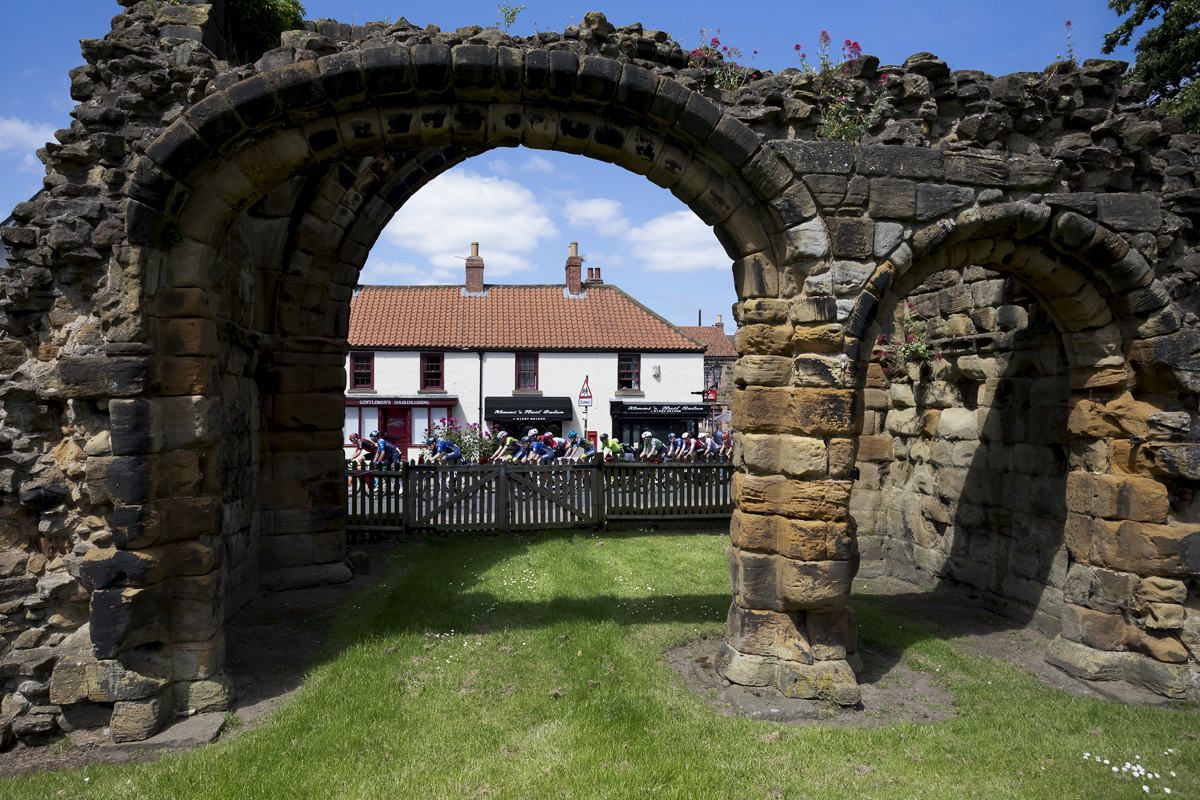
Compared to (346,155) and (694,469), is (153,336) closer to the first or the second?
(346,155)

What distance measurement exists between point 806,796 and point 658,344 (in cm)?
2258

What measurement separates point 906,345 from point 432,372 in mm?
19624

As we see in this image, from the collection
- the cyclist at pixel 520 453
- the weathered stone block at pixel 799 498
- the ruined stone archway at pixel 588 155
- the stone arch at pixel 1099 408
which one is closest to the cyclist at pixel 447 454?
the cyclist at pixel 520 453

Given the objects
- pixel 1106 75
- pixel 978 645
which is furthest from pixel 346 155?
pixel 978 645

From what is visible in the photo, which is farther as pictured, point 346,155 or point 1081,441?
point 1081,441

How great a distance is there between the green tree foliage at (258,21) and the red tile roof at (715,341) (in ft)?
109

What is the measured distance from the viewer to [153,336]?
4.77 m

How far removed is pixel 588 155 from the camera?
558cm

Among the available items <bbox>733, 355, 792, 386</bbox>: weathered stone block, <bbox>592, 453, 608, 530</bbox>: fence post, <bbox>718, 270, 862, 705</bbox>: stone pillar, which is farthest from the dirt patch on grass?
<bbox>592, 453, 608, 530</bbox>: fence post

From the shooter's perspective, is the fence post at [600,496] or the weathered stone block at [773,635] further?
the fence post at [600,496]

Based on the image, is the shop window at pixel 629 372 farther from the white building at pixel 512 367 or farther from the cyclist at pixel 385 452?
the cyclist at pixel 385 452

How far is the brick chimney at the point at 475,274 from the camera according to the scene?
27.5 metres

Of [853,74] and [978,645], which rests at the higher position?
[853,74]

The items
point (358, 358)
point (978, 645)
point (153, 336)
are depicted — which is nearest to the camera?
point (153, 336)
